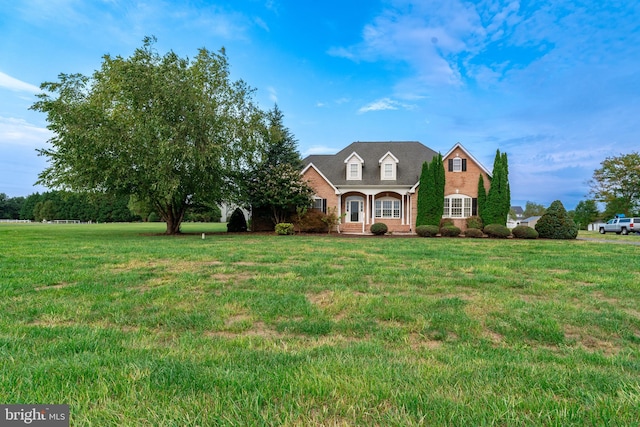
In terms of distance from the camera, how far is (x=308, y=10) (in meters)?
15.0

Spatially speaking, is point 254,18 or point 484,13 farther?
point 254,18

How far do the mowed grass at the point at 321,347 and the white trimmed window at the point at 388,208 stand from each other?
812 inches

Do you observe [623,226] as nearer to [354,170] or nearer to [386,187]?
[386,187]

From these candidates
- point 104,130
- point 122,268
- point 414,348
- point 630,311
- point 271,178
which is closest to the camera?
point 414,348

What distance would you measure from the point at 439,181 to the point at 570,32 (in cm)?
1139

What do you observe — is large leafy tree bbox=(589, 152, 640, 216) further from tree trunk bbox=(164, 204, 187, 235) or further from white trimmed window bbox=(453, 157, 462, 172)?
tree trunk bbox=(164, 204, 187, 235)

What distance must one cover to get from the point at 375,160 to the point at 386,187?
12.6ft

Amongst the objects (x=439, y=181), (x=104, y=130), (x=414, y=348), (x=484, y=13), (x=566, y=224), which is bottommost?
(x=414, y=348)

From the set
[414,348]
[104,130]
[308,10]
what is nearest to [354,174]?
[308,10]

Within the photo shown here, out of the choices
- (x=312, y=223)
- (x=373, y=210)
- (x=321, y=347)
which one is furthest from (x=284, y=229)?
(x=321, y=347)

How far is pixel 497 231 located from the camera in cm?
2159

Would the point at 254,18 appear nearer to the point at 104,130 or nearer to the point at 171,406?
the point at 104,130

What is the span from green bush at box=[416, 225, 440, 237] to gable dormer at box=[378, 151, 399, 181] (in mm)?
6585

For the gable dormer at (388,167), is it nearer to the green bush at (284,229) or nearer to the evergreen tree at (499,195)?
the evergreen tree at (499,195)
